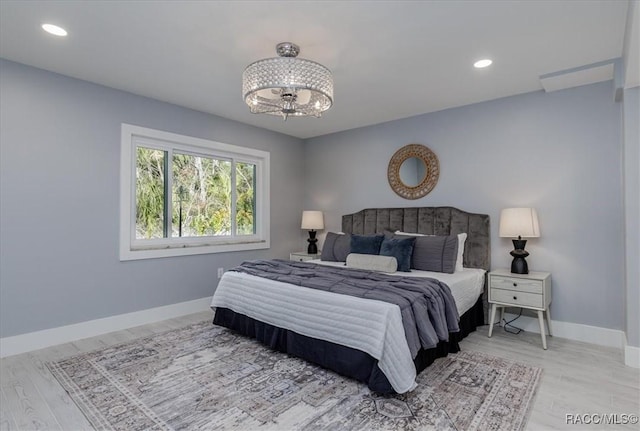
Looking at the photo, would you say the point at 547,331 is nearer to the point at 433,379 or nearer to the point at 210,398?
the point at 433,379

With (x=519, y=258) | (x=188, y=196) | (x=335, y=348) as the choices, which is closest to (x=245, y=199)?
(x=188, y=196)

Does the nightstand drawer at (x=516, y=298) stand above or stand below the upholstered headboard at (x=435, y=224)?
below

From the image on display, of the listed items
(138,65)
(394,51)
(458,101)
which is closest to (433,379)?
(394,51)

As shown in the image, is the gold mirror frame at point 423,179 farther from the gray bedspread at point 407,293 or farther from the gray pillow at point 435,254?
the gray bedspread at point 407,293

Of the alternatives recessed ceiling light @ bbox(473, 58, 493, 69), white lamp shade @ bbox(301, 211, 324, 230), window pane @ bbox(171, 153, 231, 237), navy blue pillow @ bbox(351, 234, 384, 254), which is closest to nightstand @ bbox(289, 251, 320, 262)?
white lamp shade @ bbox(301, 211, 324, 230)

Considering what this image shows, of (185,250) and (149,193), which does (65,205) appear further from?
(185,250)

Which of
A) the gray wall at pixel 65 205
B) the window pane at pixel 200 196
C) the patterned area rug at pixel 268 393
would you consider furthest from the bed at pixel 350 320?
the window pane at pixel 200 196

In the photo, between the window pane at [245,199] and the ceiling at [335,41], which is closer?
the ceiling at [335,41]

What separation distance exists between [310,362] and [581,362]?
7.11ft

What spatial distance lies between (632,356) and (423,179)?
2.52m

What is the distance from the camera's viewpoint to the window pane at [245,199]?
16.0 feet

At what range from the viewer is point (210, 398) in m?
2.18

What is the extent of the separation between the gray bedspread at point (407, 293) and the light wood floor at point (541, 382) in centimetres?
68

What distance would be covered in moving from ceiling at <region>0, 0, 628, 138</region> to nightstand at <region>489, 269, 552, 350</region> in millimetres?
1861
